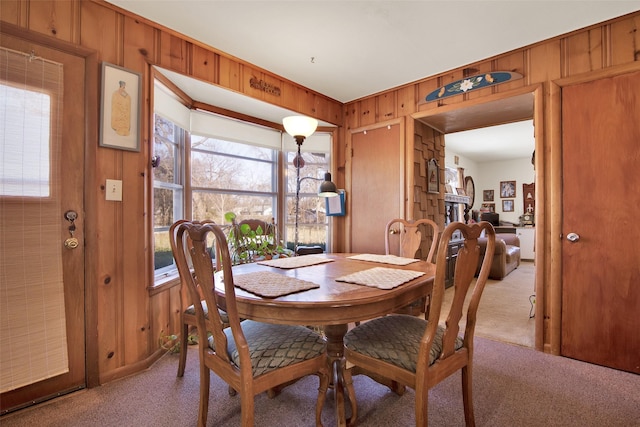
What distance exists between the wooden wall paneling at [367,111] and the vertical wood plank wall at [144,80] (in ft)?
3.62

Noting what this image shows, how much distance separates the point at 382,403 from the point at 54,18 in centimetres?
286

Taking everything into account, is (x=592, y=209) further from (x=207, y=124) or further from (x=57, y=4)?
(x=57, y=4)

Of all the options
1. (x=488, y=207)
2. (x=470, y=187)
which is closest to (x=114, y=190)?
(x=470, y=187)

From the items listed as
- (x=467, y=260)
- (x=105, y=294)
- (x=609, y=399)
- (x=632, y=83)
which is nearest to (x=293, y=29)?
(x=467, y=260)

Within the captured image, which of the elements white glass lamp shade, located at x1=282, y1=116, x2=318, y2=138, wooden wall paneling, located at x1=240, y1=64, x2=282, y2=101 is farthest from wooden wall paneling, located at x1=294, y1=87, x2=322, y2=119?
white glass lamp shade, located at x1=282, y1=116, x2=318, y2=138

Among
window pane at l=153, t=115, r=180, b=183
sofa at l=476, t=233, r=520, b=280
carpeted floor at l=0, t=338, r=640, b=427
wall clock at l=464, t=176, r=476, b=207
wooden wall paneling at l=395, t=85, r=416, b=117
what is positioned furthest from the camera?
wall clock at l=464, t=176, r=476, b=207

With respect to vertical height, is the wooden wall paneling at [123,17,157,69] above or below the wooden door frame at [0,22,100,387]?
above

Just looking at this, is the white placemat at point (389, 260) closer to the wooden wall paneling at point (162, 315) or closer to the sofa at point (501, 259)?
the wooden wall paneling at point (162, 315)

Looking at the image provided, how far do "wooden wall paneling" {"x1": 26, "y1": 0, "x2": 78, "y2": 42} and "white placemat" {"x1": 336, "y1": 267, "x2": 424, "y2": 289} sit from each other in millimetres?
2122

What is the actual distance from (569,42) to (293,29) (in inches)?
81.2

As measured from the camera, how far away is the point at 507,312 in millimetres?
3227

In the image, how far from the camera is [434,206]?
3.71 m

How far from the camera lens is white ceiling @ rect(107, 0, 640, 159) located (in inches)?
76.9

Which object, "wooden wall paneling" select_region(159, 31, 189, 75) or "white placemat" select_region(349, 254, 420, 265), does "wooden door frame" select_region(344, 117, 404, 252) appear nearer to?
"white placemat" select_region(349, 254, 420, 265)
